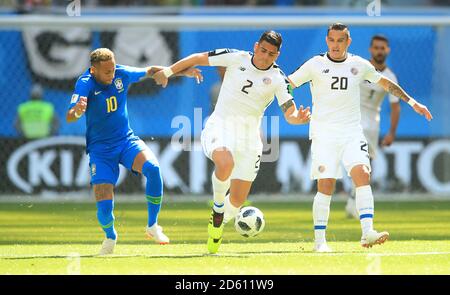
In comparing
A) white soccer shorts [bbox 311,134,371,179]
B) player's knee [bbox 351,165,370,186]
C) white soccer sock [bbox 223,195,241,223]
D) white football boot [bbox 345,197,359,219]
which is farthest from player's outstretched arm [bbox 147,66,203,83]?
white football boot [bbox 345,197,359,219]

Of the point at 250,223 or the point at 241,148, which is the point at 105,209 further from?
the point at 241,148

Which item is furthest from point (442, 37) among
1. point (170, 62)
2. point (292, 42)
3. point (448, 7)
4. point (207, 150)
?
point (207, 150)

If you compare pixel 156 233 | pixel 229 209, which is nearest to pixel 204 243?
pixel 229 209

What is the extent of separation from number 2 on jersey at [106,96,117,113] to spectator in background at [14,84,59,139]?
8204 mm

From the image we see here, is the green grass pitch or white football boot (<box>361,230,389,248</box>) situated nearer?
the green grass pitch

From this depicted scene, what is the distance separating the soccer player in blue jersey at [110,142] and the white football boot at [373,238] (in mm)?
1976

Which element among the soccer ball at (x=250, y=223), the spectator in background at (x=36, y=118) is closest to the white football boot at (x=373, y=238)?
the soccer ball at (x=250, y=223)

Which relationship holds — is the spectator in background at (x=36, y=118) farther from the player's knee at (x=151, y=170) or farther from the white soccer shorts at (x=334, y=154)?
the white soccer shorts at (x=334, y=154)

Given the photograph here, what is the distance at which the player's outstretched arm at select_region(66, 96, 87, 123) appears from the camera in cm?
1070

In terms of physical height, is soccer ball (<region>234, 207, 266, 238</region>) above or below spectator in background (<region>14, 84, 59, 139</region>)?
below

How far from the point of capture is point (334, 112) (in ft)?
38.2

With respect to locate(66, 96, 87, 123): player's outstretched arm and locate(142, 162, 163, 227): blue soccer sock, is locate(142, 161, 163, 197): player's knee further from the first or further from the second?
locate(66, 96, 87, 123): player's outstretched arm

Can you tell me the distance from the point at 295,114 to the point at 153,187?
5.02 ft
